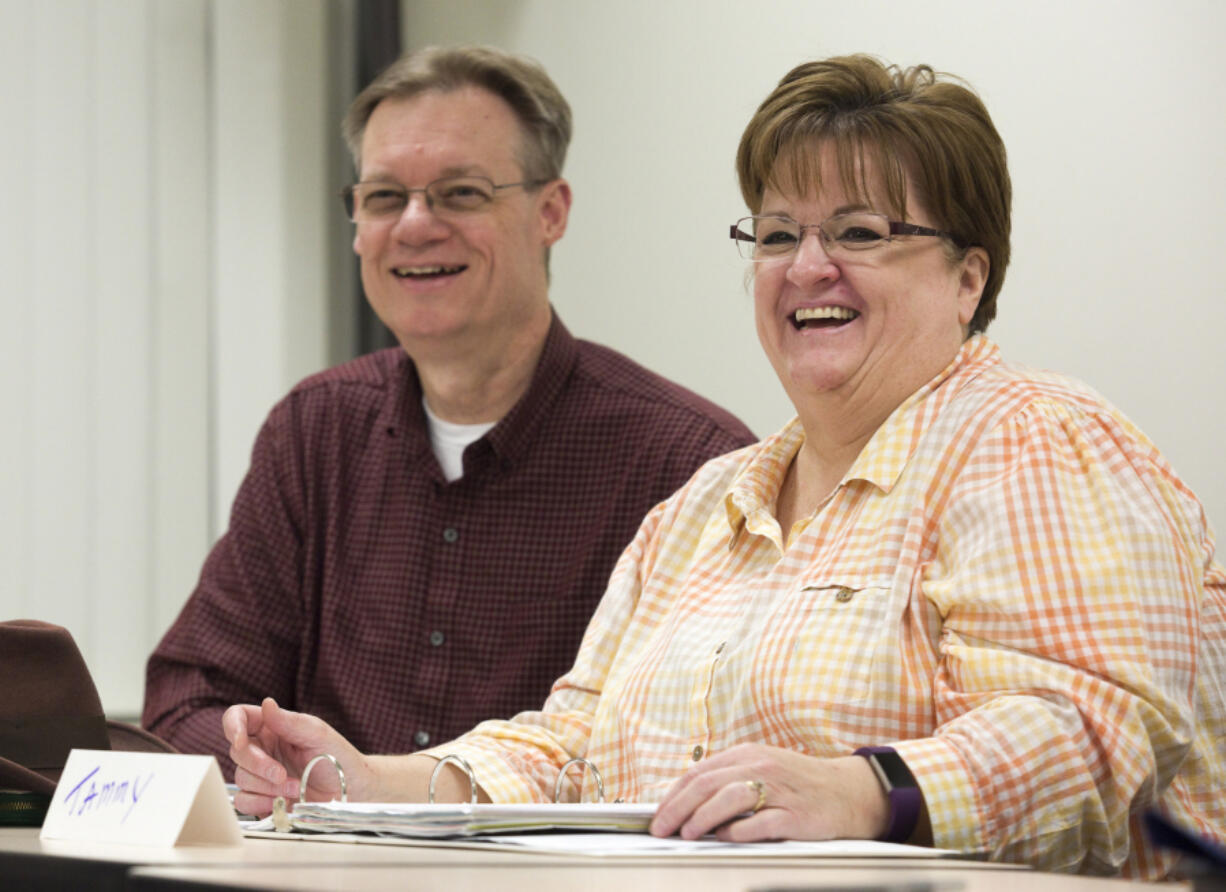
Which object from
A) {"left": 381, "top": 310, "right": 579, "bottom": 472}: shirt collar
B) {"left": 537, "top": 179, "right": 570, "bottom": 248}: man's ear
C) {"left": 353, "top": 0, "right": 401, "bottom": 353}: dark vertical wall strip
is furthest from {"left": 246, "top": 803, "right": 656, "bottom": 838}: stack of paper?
{"left": 353, "top": 0, "right": 401, "bottom": 353}: dark vertical wall strip

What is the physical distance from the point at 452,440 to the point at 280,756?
1113 mm

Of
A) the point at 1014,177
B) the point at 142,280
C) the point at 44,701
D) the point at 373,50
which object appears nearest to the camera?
the point at 44,701

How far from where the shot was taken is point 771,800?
1.24m

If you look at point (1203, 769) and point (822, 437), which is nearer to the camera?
point (1203, 769)

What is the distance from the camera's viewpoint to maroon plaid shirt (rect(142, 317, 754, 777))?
256 cm

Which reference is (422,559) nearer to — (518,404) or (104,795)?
(518,404)

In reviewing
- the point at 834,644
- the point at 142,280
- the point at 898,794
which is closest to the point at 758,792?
the point at 898,794

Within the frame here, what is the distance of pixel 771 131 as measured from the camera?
1.82 meters

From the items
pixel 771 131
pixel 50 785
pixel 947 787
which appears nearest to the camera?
pixel 947 787

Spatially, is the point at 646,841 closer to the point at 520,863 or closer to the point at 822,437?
the point at 520,863

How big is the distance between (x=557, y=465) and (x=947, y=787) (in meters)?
1.40

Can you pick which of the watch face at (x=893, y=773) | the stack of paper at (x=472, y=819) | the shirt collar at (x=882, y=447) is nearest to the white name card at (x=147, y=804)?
the stack of paper at (x=472, y=819)

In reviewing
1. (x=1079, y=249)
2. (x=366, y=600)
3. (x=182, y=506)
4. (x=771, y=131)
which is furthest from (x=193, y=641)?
(x=1079, y=249)

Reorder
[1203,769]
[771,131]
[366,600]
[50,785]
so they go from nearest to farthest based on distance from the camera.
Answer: [50,785], [1203,769], [771,131], [366,600]
